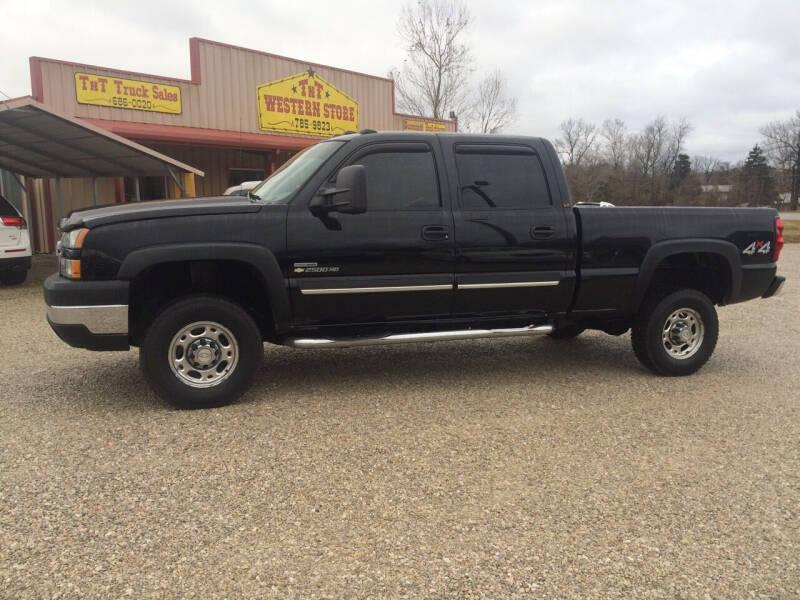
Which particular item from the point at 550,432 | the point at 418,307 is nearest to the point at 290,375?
the point at 418,307

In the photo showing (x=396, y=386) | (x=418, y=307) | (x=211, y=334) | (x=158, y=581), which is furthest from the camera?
(x=396, y=386)

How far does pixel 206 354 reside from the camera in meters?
4.33

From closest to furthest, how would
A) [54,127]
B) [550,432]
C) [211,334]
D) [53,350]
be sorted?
[550,432] → [211,334] → [53,350] → [54,127]

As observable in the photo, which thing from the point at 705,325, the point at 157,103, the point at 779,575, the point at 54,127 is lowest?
the point at 779,575

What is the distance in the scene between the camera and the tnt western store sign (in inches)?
533

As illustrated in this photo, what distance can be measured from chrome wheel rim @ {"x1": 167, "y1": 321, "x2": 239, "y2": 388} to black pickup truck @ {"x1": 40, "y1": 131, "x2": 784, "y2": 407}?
1cm

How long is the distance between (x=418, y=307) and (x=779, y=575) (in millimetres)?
2811

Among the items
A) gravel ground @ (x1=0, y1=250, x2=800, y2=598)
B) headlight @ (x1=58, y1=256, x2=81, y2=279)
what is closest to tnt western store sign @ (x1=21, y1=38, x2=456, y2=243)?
gravel ground @ (x1=0, y1=250, x2=800, y2=598)

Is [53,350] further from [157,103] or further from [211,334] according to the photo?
[157,103]

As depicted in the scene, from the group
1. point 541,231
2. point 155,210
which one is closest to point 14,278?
point 155,210

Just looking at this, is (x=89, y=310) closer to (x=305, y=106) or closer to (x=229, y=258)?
(x=229, y=258)

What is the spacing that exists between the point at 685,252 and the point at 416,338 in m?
2.41

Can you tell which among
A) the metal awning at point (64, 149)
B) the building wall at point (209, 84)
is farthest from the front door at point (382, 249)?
the building wall at point (209, 84)

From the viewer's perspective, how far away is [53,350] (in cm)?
625
